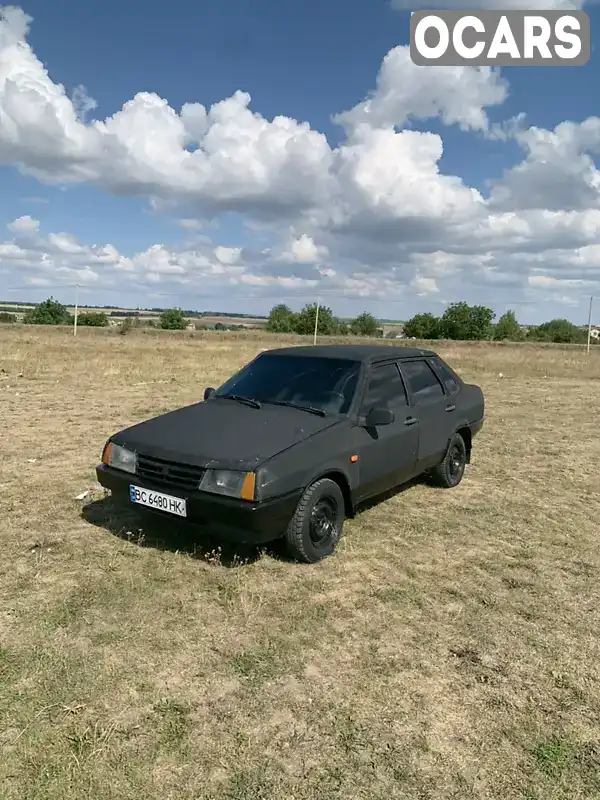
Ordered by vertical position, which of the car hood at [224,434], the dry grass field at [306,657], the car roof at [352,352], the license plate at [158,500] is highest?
the car roof at [352,352]

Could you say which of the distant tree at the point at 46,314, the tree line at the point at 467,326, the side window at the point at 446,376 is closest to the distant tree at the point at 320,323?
the tree line at the point at 467,326

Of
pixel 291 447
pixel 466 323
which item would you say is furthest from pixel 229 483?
pixel 466 323

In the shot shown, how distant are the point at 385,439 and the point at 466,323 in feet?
279

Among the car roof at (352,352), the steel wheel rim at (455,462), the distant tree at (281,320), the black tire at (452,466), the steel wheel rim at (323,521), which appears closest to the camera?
A: the steel wheel rim at (323,521)

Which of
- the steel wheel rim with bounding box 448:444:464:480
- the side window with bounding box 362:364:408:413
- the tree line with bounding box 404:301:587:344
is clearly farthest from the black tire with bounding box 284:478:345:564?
the tree line with bounding box 404:301:587:344

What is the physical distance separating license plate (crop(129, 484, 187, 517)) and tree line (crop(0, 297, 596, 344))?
219 feet

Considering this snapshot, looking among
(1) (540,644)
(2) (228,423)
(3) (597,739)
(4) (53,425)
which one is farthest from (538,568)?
(4) (53,425)

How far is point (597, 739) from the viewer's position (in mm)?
2402

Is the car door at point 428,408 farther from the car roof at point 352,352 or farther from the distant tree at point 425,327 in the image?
the distant tree at point 425,327

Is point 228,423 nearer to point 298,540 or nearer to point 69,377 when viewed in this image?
point 298,540

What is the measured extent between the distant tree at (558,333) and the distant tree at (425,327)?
46.0 feet

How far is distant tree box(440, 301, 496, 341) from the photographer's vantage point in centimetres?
8369

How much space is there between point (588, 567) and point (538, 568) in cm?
40

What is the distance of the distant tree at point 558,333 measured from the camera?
231 ft
